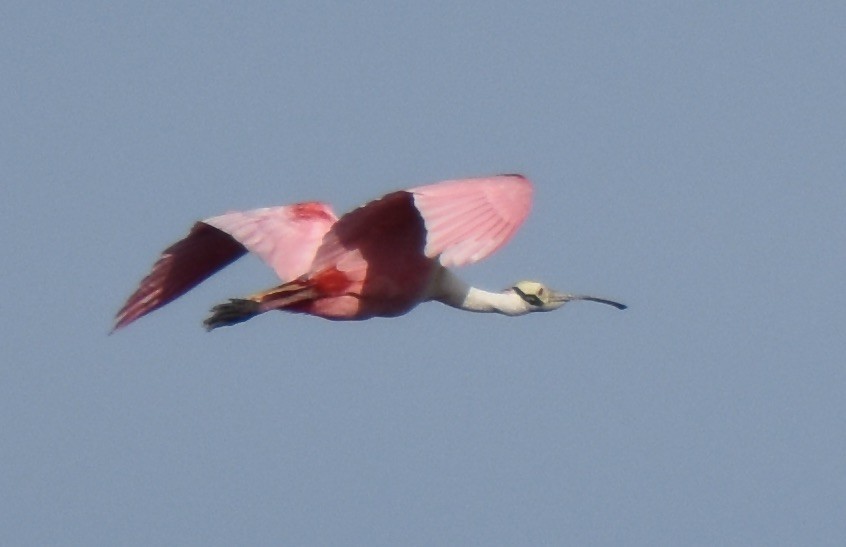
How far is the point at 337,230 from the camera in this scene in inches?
592

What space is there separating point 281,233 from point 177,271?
1001mm

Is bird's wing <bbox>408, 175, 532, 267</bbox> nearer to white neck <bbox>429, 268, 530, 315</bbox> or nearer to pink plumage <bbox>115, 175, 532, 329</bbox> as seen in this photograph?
pink plumage <bbox>115, 175, 532, 329</bbox>

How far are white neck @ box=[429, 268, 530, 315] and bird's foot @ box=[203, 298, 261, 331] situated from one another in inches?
51.1

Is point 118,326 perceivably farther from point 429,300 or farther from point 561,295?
point 561,295

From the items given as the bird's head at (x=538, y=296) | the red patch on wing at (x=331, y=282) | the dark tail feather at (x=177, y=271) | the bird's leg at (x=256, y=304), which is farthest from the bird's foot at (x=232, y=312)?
the bird's head at (x=538, y=296)

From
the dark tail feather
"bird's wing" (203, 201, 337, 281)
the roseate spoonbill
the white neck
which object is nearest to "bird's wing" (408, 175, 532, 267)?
the roseate spoonbill

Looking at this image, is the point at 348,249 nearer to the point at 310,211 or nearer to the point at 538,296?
the point at 310,211

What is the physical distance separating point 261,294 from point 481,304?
82.2 inches

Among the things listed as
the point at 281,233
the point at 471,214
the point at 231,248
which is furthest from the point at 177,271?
the point at 471,214

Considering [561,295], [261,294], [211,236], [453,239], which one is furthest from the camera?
[561,295]

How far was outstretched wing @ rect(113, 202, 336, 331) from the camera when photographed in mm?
15109

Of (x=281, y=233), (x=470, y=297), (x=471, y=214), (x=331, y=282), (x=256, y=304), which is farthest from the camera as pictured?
(x=470, y=297)

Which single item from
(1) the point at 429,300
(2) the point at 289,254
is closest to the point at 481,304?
(1) the point at 429,300

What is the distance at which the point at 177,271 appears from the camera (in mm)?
15938
